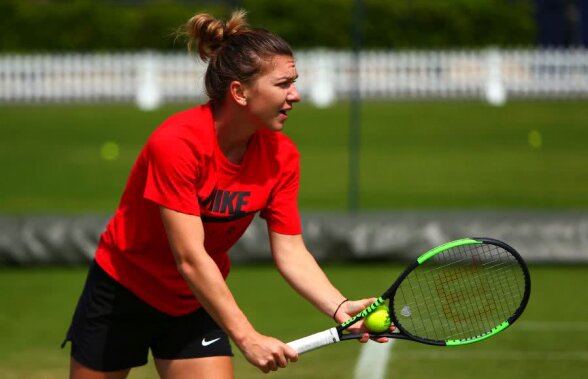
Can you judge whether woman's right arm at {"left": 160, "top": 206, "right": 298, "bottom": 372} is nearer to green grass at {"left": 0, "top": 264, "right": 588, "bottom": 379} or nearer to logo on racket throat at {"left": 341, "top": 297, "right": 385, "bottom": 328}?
logo on racket throat at {"left": 341, "top": 297, "right": 385, "bottom": 328}

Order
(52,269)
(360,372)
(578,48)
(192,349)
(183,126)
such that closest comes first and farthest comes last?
(183,126), (192,349), (360,372), (52,269), (578,48)

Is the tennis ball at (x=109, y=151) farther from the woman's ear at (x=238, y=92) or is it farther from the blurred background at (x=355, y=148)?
the woman's ear at (x=238, y=92)

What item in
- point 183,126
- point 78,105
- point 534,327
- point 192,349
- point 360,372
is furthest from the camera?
point 78,105

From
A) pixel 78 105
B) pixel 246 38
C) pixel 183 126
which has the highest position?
pixel 246 38

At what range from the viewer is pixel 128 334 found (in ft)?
15.6

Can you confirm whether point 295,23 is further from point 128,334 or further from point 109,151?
point 128,334

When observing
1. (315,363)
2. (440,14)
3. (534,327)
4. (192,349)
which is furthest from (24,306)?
(440,14)

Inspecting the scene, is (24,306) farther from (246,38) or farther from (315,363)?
(246,38)

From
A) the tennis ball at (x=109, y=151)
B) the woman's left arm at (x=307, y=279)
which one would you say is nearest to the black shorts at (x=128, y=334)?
the woman's left arm at (x=307, y=279)

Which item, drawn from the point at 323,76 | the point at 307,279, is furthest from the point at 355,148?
the point at 323,76

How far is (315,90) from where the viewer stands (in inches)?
1192

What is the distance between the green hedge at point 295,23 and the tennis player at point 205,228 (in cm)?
2526

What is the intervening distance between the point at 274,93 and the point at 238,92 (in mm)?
147

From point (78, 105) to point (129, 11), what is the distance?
2944 millimetres
